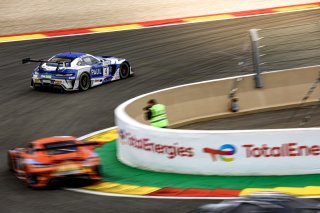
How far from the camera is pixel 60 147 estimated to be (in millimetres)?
17672

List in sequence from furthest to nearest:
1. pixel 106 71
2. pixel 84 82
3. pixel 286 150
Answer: pixel 106 71, pixel 84 82, pixel 286 150

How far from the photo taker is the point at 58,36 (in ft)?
119

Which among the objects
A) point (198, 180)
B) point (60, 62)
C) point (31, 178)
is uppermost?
point (60, 62)

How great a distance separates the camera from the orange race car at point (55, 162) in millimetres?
16906

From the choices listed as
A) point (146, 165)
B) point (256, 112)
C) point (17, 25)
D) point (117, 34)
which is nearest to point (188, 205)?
point (146, 165)

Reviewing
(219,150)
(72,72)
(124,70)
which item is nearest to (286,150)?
(219,150)

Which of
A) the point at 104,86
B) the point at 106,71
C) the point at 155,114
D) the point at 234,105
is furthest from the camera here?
the point at 106,71

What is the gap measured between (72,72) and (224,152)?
1147 cm

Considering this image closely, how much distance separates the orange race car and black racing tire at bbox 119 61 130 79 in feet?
38.3

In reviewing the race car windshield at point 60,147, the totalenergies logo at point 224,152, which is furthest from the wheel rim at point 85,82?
the totalenergies logo at point 224,152

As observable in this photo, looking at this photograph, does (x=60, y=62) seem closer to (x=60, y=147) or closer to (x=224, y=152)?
(x=60, y=147)

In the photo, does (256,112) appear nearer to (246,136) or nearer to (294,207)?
(246,136)

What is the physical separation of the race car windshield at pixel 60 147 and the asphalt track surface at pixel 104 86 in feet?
3.14

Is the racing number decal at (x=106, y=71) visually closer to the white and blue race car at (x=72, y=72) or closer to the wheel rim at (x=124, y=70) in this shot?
the white and blue race car at (x=72, y=72)
